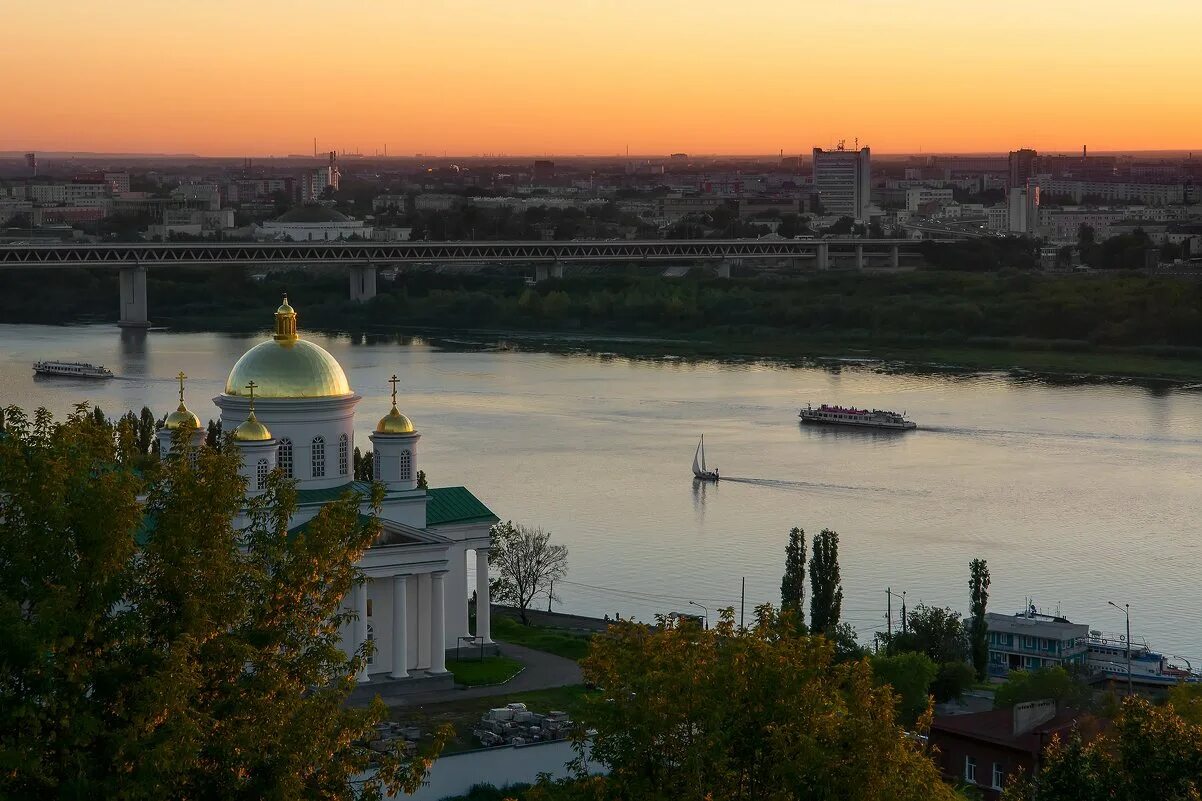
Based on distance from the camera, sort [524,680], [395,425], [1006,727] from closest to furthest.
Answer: [1006,727], [524,680], [395,425]

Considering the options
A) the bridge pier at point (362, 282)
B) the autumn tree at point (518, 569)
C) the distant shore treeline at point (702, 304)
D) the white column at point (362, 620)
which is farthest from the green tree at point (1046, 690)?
the bridge pier at point (362, 282)

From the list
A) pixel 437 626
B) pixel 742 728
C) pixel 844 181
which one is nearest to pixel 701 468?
pixel 437 626

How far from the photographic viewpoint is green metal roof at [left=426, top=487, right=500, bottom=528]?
13.3 m

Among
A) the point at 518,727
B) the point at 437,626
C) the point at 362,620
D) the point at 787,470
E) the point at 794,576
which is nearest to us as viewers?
the point at 518,727

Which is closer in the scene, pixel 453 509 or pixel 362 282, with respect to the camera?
pixel 453 509

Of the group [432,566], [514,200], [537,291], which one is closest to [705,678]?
[432,566]

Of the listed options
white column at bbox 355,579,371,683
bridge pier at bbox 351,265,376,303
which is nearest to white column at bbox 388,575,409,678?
white column at bbox 355,579,371,683

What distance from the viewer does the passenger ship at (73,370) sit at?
32625mm

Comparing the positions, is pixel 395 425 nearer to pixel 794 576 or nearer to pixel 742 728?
pixel 794 576

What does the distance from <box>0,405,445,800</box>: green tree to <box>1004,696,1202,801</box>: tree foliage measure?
1945 mm

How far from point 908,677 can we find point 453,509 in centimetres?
295

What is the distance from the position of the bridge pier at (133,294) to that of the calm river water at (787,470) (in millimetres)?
5804

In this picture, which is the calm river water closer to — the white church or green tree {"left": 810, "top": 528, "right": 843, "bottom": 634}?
green tree {"left": 810, "top": 528, "right": 843, "bottom": 634}

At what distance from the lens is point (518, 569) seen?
16.2 metres
